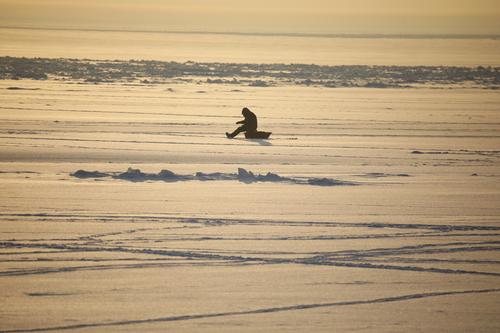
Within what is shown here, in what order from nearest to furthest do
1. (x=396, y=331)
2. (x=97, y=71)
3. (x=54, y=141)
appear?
1. (x=396, y=331)
2. (x=54, y=141)
3. (x=97, y=71)

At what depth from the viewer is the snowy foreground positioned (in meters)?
7.17

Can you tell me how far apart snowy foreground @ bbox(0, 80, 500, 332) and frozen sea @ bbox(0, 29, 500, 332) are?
2 cm

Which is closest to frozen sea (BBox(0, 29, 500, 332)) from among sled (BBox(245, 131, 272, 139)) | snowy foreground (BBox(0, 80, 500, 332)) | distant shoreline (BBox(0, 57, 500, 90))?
snowy foreground (BBox(0, 80, 500, 332))

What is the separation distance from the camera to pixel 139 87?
1252 inches

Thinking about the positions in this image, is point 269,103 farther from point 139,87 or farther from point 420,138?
point 420,138

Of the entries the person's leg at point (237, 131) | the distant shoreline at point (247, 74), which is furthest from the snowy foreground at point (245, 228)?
the distant shoreline at point (247, 74)

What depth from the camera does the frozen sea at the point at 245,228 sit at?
7176 mm

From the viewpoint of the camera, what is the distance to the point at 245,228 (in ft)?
32.6

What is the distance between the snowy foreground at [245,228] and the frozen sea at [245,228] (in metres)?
0.02

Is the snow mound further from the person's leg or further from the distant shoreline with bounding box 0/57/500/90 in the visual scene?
the distant shoreline with bounding box 0/57/500/90

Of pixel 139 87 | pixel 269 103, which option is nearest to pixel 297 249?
pixel 269 103

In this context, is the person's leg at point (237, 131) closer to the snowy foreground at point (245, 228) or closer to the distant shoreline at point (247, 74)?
the snowy foreground at point (245, 228)

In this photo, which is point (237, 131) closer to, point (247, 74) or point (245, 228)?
point (245, 228)

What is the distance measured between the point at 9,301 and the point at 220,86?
26975 mm
